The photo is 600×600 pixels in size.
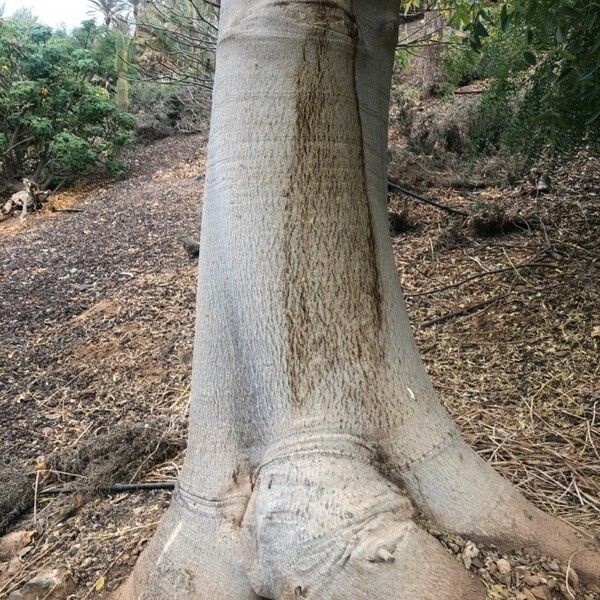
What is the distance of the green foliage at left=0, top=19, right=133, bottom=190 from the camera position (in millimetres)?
8695

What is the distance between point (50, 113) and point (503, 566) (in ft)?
30.6

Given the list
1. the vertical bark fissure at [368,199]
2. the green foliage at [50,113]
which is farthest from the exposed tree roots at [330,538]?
the green foliage at [50,113]

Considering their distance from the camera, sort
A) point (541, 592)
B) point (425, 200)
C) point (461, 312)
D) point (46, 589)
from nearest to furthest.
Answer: point (541, 592) < point (46, 589) < point (461, 312) < point (425, 200)

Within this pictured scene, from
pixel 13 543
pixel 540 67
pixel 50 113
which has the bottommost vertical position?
pixel 13 543

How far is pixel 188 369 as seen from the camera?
327cm

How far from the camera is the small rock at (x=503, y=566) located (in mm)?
1285

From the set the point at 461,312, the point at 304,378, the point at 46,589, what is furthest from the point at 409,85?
the point at 46,589

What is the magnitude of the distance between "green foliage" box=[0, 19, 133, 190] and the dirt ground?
12.5 feet

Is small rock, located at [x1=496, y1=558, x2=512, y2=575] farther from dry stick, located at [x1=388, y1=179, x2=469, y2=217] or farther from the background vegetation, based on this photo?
dry stick, located at [x1=388, y1=179, x2=469, y2=217]

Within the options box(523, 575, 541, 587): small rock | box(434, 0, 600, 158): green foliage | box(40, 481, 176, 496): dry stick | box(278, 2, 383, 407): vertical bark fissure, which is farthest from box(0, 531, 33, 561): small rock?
box(434, 0, 600, 158): green foliage

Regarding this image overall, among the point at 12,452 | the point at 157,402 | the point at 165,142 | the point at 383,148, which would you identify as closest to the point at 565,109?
the point at 383,148

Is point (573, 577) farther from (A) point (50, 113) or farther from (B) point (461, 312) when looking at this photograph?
(A) point (50, 113)

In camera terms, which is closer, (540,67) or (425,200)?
(540,67)

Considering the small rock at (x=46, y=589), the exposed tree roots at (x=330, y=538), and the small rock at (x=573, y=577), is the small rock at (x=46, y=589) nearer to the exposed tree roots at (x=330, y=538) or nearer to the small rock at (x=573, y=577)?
the exposed tree roots at (x=330, y=538)
